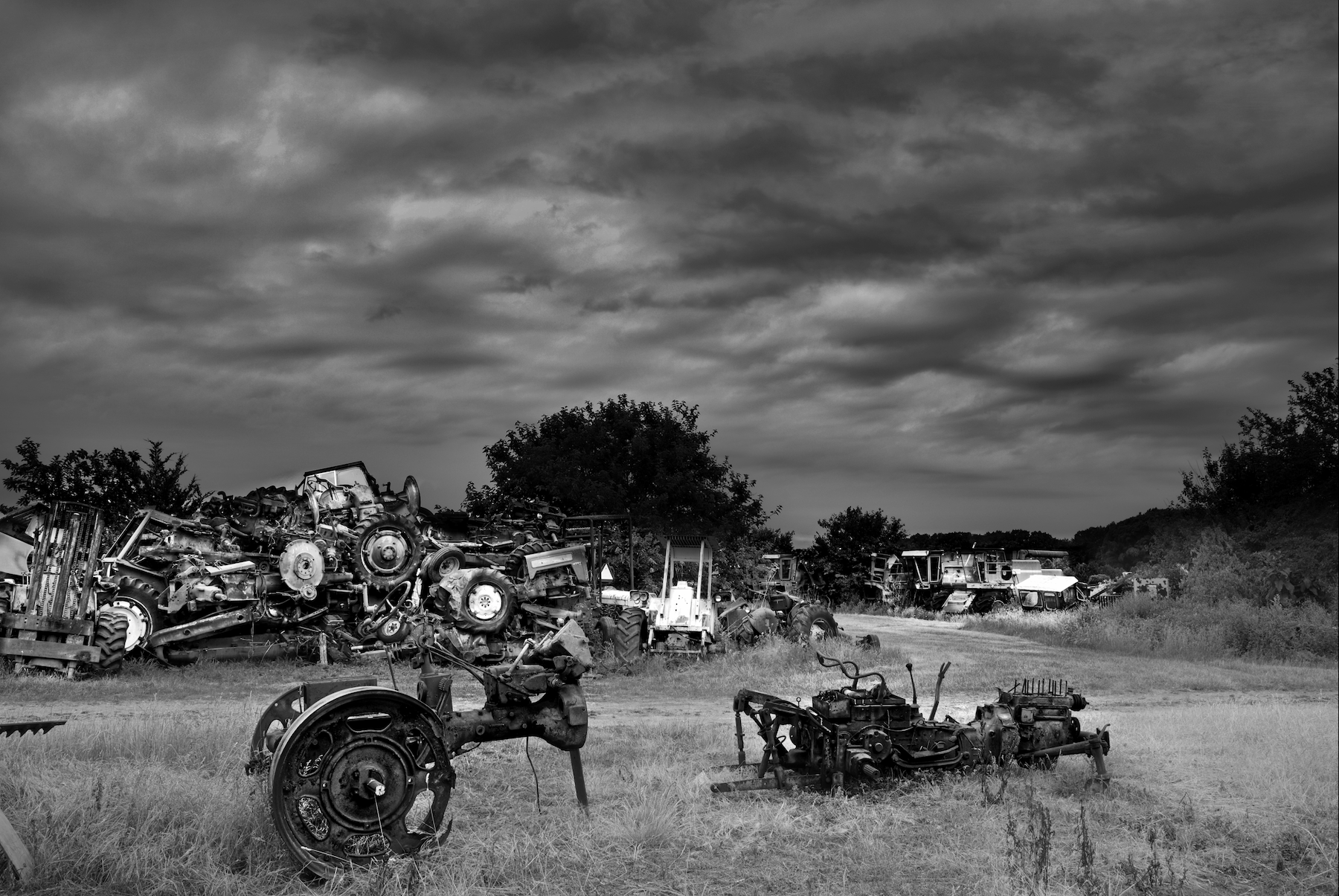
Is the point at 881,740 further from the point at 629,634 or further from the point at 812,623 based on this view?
the point at 812,623

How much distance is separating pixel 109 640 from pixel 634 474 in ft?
86.0

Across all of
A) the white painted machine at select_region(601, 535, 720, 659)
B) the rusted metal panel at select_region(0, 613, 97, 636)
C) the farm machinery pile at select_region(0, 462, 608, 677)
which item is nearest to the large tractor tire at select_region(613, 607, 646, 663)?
the white painted machine at select_region(601, 535, 720, 659)

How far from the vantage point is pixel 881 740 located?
8945 mm

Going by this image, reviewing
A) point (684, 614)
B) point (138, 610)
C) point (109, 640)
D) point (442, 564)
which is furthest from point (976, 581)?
point (109, 640)

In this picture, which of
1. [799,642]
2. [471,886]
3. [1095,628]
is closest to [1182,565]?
[1095,628]

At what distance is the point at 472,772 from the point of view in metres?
9.56

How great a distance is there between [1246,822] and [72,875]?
8.45 meters

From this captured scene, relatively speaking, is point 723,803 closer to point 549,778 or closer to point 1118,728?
point 549,778

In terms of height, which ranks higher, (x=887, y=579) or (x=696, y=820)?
(x=887, y=579)

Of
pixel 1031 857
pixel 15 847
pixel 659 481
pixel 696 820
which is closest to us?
pixel 15 847

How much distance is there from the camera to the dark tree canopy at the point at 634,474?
133ft

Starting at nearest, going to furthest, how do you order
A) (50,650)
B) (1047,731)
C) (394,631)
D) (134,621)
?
(1047,731)
(50,650)
(134,621)
(394,631)

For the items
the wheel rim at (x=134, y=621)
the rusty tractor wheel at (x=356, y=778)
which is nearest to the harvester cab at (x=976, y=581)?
the wheel rim at (x=134, y=621)

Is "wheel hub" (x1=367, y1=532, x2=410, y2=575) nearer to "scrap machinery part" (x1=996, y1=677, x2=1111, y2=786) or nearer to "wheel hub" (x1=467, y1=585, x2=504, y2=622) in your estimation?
"wheel hub" (x1=467, y1=585, x2=504, y2=622)
